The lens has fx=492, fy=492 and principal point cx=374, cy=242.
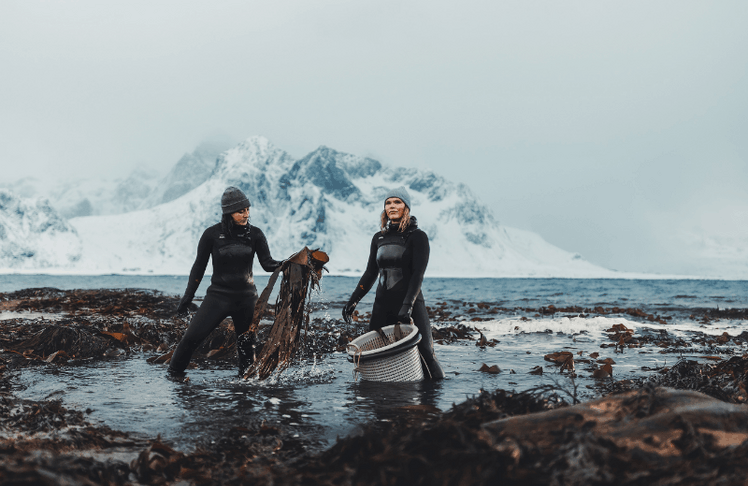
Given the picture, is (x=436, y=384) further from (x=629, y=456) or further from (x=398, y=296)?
(x=629, y=456)

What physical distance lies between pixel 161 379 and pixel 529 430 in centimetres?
538

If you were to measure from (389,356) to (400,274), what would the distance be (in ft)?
3.50

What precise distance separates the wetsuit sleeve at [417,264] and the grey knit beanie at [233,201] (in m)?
2.21

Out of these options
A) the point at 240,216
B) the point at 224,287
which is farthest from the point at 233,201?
the point at 224,287

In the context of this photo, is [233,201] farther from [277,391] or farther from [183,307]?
[277,391]

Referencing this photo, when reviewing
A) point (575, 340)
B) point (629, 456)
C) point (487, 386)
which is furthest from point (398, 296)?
point (575, 340)

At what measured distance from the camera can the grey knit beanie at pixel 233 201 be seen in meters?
6.33

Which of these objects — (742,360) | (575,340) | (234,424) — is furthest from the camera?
(575,340)

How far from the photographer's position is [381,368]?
20.0 feet

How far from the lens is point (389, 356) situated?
19.5ft

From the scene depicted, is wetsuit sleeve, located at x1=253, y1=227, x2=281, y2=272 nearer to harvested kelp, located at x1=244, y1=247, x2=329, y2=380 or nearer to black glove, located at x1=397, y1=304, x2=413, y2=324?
harvested kelp, located at x1=244, y1=247, x2=329, y2=380

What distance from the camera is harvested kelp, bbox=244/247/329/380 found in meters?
6.37

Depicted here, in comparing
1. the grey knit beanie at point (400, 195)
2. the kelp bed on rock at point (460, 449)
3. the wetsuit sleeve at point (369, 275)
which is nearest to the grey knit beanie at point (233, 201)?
the wetsuit sleeve at point (369, 275)

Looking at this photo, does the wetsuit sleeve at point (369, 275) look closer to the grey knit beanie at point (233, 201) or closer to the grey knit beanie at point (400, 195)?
the grey knit beanie at point (400, 195)
